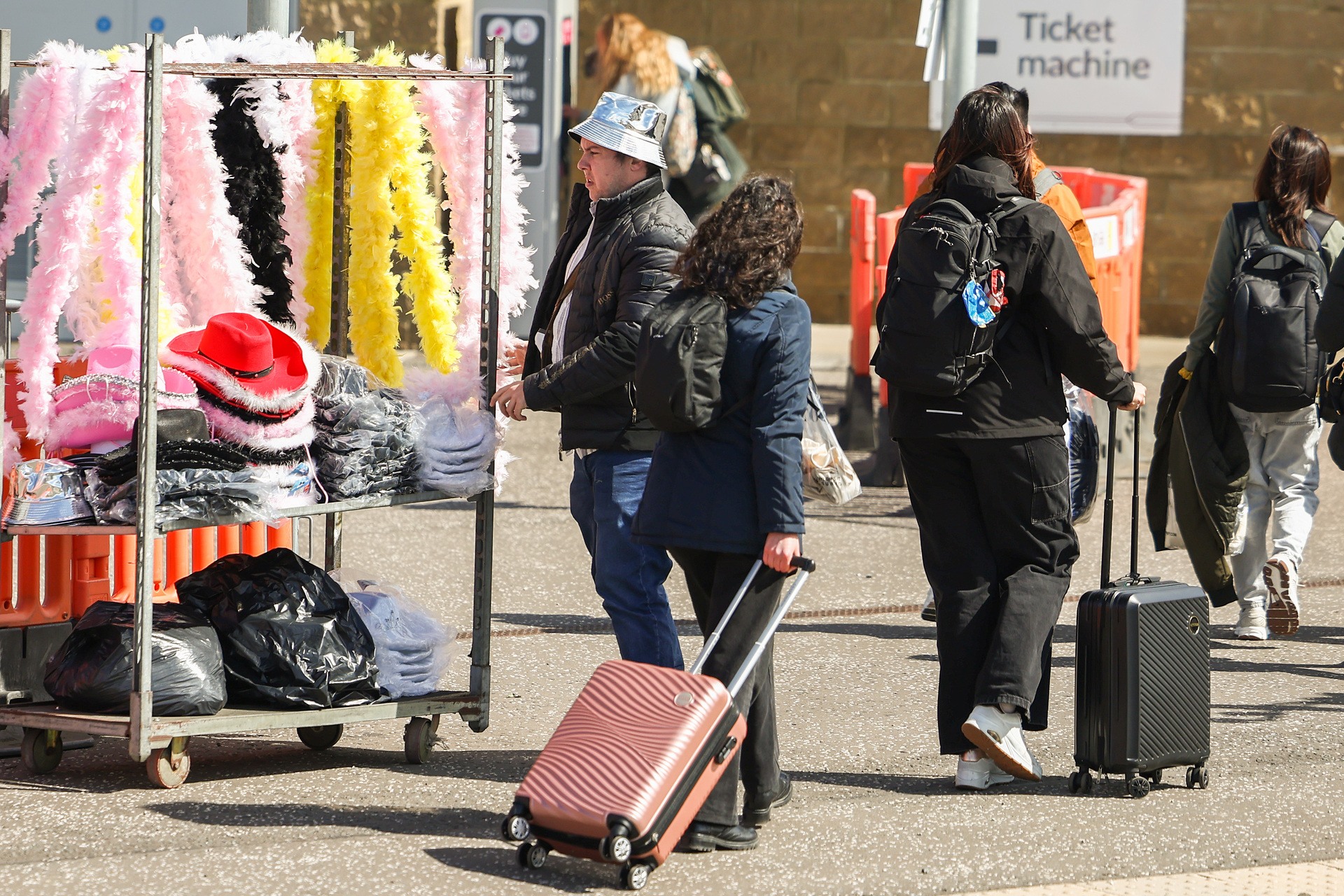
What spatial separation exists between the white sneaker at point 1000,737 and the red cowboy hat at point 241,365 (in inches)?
77.3

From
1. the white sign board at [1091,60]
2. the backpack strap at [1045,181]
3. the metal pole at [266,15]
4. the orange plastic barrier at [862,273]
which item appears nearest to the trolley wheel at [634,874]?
the backpack strap at [1045,181]

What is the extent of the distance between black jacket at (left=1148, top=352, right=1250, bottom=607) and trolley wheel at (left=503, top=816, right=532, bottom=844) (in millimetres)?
3403

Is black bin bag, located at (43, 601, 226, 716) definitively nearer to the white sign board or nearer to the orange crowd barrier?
the orange crowd barrier

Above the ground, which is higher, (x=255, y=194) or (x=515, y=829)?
(x=255, y=194)

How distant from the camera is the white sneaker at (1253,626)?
6902 mm

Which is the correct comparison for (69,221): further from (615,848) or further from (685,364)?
(615,848)

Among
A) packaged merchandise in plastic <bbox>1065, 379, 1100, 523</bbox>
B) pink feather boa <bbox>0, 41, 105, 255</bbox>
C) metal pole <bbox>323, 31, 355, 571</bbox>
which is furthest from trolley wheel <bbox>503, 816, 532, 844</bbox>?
packaged merchandise in plastic <bbox>1065, 379, 1100, 523</bbox>

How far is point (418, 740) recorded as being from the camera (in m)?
5.30

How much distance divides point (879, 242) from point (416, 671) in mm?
4921

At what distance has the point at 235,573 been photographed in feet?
17.5

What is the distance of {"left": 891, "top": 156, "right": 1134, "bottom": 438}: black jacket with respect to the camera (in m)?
4.93

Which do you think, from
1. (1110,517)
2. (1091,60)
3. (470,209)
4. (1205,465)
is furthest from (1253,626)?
(1091,60)

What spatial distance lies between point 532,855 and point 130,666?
1324 millimetres

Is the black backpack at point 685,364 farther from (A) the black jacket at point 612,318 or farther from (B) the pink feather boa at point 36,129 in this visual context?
(B) the pink feather boa at point 36,129
